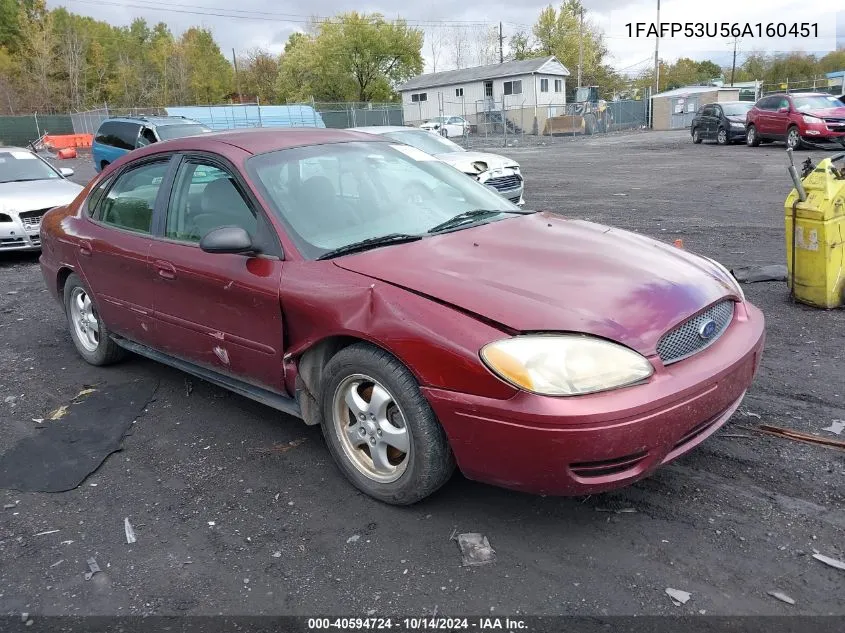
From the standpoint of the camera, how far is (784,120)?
20.4 meters

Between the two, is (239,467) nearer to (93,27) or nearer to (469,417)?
(469,417)

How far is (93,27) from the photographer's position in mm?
81250

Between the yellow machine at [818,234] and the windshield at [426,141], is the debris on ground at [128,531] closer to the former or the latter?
the yellow machine at [818,234]

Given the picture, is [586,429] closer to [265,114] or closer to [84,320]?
[84,320]

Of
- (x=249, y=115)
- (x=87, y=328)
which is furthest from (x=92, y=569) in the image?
(x=249, y=115)

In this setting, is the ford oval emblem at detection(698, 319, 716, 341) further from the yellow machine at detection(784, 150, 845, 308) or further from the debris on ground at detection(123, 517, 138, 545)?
the yellow machine at detection(784, 150, 845, 308)

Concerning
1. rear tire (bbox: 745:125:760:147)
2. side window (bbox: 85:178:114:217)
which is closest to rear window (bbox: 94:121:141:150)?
side window (bbox: 85:178:114:217)

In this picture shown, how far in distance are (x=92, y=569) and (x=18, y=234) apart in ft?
26.3

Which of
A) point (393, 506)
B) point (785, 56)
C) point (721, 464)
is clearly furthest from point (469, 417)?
point (785, 56)

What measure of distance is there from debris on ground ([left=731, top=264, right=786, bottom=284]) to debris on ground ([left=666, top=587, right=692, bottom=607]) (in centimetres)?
474

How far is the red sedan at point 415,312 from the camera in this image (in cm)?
257

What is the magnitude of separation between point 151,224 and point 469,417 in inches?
101

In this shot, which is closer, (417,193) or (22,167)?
(417,193)

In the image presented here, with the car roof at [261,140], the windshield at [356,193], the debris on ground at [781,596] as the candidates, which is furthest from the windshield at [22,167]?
the debris on ground at [781,596]
